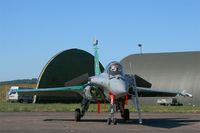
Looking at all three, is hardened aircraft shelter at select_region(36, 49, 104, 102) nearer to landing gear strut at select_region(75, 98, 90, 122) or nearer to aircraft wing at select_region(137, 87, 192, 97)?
aircraft wing at select_region(137, 87, 192, 97)

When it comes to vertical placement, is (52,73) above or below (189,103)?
above

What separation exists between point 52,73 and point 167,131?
5322 centimetres

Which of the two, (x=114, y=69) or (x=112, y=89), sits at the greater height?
(x=114, y=69)

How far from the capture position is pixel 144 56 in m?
72.2

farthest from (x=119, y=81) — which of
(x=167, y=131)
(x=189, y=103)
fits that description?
(x=189, y=103)

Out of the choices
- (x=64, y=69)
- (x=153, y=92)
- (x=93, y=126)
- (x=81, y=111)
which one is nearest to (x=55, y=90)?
(x=81, y=111)

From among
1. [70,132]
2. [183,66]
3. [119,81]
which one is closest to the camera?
[70,132]

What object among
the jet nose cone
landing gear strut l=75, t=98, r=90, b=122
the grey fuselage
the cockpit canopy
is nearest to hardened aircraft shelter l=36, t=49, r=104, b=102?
landing gear strut l=75, t=98, r=90, b=122

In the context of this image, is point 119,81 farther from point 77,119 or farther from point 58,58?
point 58,58

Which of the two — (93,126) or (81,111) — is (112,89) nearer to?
(93,126)

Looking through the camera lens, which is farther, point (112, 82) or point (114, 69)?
point (114, 69)

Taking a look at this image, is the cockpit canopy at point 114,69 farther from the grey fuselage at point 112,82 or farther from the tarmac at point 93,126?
the tarmac at point 93,126

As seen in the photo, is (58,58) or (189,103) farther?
(58,58)

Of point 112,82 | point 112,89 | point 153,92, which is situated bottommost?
point 112,89
